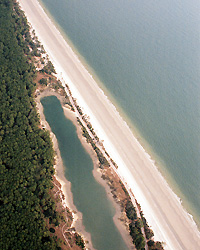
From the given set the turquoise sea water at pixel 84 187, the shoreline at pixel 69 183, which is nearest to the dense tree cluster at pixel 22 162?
the shoreline at pixel 69 183

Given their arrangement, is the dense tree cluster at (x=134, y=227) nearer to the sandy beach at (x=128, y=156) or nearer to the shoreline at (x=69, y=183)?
the shoreline at (x=69, y=183)

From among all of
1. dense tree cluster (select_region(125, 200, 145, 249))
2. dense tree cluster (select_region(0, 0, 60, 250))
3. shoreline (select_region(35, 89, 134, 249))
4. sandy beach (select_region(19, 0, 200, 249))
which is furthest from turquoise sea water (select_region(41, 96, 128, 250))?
sandy beach (select_region(19, 0, 200, 249))

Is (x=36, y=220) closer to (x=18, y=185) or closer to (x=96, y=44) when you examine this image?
(x=18, y=185)

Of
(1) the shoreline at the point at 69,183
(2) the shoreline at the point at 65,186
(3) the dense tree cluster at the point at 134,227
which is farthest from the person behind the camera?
(1) the shoreline at the point at 69,183

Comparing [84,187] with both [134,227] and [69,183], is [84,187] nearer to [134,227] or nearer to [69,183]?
[69,183]

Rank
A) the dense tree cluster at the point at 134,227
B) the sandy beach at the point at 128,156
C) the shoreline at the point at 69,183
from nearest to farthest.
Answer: the dense tree cluster at the point at 134,227
the shoreline at the point at 69,183
the sandy beach at the point at 128,156

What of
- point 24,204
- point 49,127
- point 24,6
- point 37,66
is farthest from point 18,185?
point 24,6
